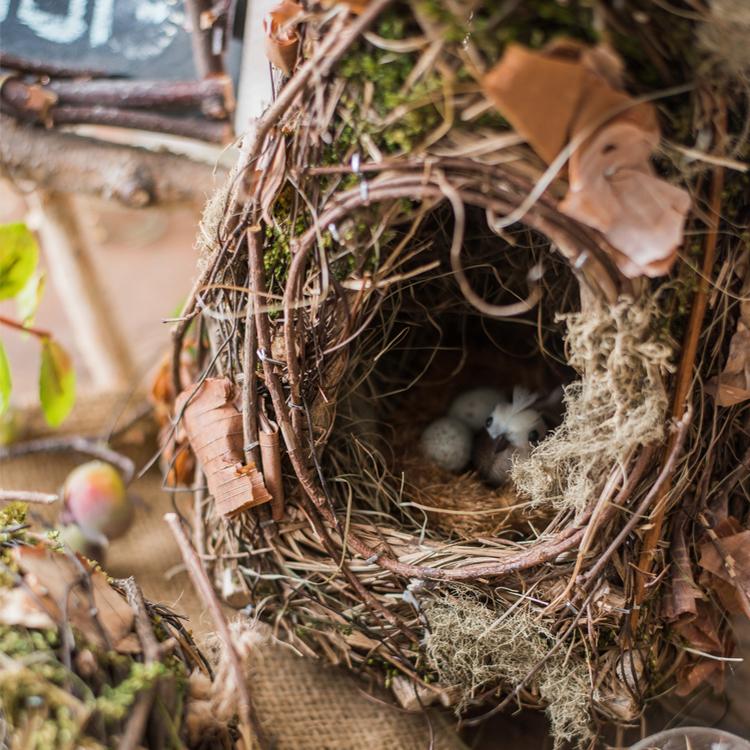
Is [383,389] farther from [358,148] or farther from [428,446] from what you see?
[358,148]

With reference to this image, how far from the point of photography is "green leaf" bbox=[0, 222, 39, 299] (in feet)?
3.69

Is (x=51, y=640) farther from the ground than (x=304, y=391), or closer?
closer

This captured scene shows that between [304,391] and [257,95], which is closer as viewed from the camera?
[304,391]

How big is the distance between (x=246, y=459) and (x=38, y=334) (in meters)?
0.54

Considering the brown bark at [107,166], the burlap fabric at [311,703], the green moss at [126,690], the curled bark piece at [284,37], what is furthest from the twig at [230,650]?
the brown bark at [107,166]

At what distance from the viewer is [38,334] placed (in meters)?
1.24

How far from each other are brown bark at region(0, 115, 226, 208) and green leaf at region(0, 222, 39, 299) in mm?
306

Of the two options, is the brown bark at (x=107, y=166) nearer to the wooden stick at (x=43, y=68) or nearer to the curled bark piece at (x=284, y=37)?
the wooden stick at (x=43, y=68)

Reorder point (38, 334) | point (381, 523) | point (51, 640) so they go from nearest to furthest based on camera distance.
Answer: point (51, 640) → point (381, 523) → point (38, 334)

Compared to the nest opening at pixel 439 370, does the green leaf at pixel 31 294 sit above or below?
above

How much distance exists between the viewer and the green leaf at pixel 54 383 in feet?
4.09

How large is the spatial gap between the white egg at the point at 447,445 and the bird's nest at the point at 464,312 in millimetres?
95

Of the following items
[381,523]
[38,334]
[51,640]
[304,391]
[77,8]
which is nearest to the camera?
[51,640]

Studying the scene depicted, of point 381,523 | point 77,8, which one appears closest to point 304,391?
point 381,523
